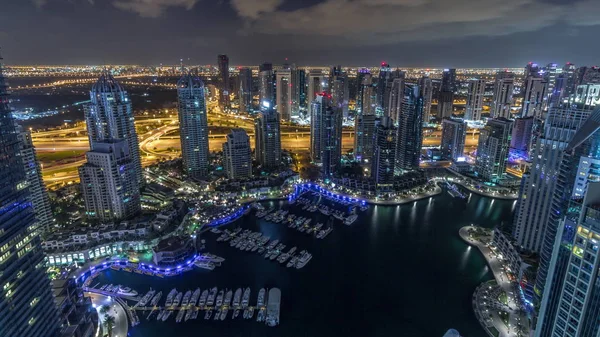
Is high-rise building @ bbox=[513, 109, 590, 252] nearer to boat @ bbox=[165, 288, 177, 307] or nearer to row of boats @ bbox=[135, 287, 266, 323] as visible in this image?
row of boats @ bbox=[135, 287, 266, 323]

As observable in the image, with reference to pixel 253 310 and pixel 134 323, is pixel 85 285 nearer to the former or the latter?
pixel 134 323

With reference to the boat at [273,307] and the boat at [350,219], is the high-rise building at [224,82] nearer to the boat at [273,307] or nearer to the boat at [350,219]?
the boat at [350,219]

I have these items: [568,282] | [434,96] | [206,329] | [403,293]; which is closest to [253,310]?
[206,329]

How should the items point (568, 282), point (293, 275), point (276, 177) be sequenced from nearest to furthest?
1. point (568, 282)
2. point (293, 275)
3. point (276, 177)

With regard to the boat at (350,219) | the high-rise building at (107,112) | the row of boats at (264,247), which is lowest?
the row of boats at (264,247)

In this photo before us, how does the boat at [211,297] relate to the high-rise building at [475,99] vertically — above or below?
below

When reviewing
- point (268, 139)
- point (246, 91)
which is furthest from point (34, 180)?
point (246, 91)

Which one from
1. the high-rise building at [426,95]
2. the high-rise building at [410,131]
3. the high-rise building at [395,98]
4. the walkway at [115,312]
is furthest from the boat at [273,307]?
the high-rise building at [426,95]

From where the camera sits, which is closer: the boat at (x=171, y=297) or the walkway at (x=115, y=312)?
the walkway at (x=115, y=312)
